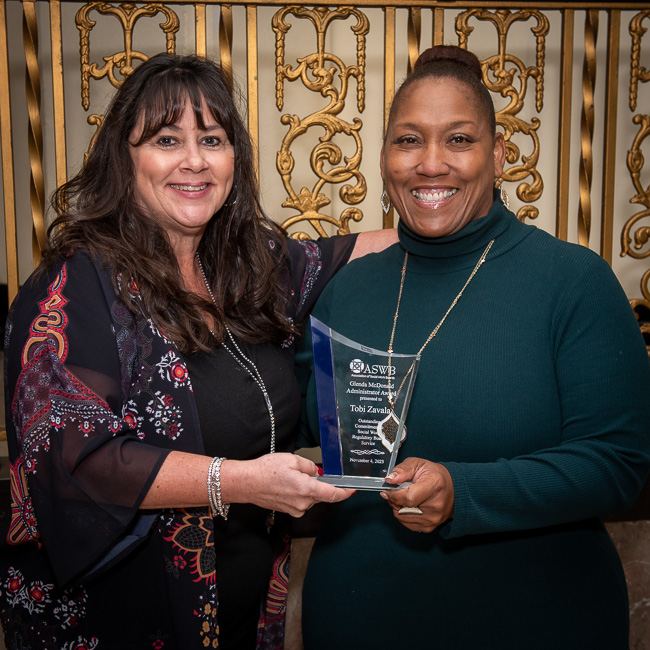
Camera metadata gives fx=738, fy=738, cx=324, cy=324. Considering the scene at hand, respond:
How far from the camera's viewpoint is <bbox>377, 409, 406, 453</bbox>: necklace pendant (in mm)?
1366

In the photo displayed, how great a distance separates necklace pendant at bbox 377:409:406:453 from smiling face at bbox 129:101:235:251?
2.16 feet

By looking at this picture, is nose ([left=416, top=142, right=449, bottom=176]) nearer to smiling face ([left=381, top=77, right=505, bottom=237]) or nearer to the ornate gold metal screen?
smiling face ([left=381, top=77, right=505, bottom=237])

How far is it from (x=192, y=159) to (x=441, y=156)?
0.55m

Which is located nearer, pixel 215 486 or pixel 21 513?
pixel 215 486

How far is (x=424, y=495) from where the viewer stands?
1258 mm

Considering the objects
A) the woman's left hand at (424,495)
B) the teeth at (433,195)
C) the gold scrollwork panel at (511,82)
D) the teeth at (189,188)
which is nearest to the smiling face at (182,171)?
the teeth at (189,188)

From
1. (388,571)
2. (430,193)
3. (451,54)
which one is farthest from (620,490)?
(451,54)

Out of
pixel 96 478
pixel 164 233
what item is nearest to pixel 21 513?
pixel 96 478

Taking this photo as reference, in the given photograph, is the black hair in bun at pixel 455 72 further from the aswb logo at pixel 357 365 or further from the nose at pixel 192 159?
the aswb logo at pixel 357 365

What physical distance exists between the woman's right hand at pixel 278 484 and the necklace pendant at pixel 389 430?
11 cm

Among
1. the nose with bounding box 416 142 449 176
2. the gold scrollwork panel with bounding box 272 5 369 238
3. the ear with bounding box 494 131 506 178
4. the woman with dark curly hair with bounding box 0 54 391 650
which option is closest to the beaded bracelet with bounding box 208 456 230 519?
the woman with dark curly hair with bounding box 0 54 391 650

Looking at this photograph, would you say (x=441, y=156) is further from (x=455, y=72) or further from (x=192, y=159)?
(x=192, y=159)

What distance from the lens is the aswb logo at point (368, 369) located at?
134cm

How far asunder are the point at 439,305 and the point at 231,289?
542mm
